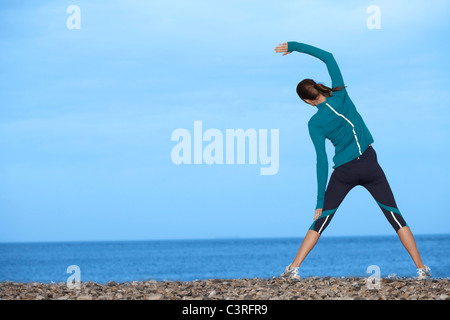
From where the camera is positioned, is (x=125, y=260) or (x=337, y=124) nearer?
(x=337, y=124)

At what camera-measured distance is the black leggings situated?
6.77m

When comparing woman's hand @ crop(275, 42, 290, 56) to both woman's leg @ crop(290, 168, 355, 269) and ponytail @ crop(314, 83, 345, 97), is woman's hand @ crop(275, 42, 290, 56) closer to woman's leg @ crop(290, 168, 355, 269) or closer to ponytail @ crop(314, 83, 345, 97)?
ponytail @ crop(314, 83, 345, 97)

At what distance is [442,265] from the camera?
50.5 metres

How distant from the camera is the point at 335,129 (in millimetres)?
6766

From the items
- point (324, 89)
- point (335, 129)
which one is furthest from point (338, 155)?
point (324, 89)

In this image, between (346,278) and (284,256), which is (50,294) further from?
(284,256)

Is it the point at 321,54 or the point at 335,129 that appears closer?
the point at 335,129

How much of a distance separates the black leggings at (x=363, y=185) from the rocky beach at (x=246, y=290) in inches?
27.2

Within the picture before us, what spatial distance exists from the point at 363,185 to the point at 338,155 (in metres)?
0.45

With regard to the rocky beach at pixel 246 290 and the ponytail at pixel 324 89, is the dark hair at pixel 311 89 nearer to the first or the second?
the ponytail at pixel 324 89

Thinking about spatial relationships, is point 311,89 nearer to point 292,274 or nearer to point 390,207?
point 390,207

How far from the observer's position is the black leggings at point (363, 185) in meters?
6.77
